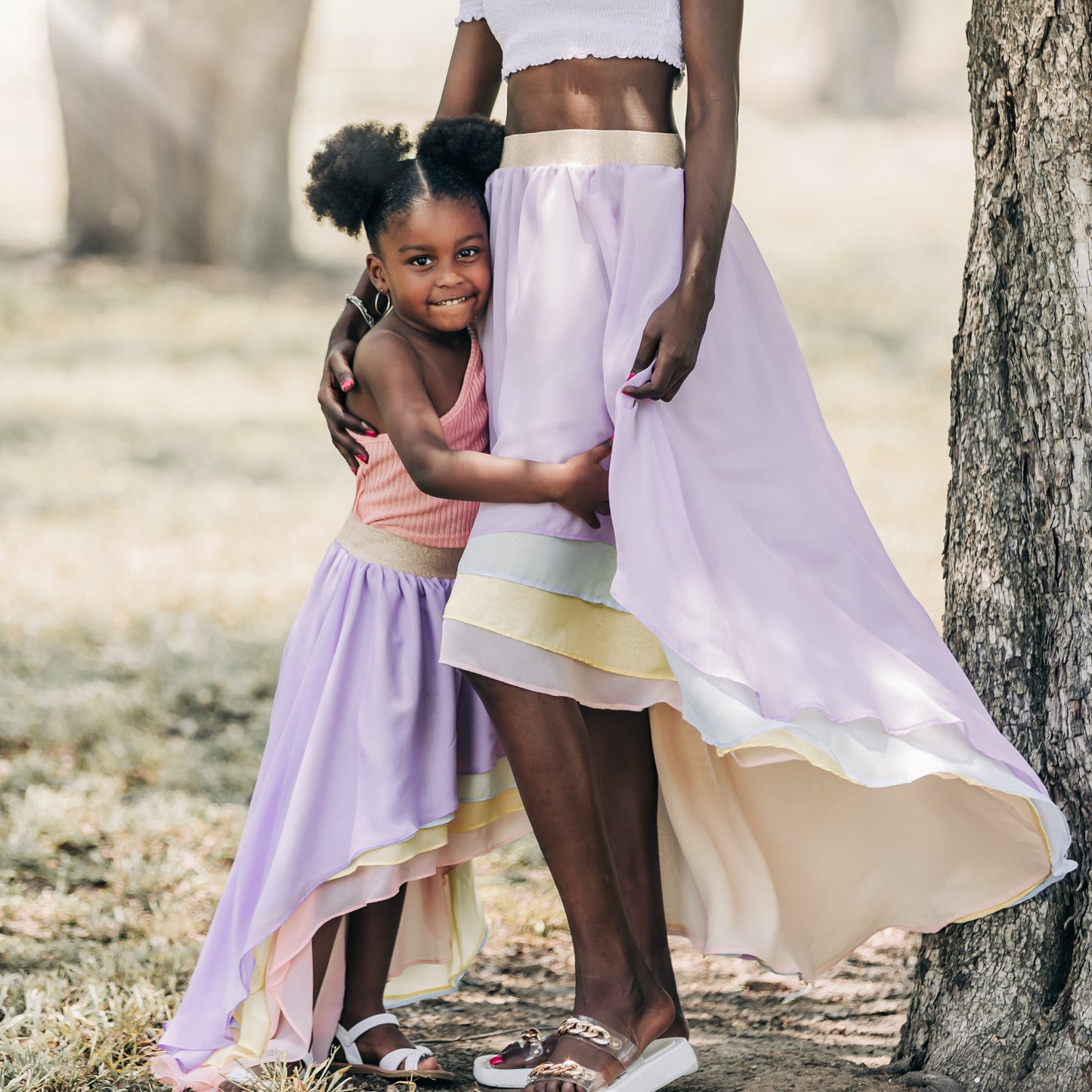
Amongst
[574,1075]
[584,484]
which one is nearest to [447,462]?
[584,484]

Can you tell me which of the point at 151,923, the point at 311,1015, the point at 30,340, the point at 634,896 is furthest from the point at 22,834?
the point at 30,340

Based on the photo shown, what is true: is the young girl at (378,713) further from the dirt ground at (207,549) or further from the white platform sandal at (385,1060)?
the dirt ground at (207,549)

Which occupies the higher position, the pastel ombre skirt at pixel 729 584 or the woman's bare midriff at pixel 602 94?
the woman's bare midriff at pixel 602 94

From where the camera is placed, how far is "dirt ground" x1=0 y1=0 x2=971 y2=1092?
123 inches

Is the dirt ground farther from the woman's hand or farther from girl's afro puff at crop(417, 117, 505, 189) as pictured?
girl's afro puff at crop(417, 117, 505, 189)

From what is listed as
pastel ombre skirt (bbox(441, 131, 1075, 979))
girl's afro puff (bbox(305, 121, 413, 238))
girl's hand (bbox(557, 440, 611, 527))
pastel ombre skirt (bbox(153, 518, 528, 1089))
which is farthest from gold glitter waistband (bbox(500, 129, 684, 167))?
pastel ombre skirt (bbox(153, 518, 528, 1089))

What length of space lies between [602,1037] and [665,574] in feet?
2.35

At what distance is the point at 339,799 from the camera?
2.56m

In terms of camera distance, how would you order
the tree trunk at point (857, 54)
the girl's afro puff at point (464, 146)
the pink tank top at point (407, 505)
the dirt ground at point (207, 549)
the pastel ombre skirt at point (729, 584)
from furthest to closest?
the tree trunk at point (857, 54) → the dirt ground at point (207, 549) → the pink tank top at point (407, 505) → the girl's afro puff at point (464, 146) → the pastel ombre skirt at point (729, 584)

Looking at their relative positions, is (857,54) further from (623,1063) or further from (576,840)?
(623,1063)

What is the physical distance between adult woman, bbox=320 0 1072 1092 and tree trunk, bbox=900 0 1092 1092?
0.18 meters

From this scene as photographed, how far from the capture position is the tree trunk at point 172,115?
502 inches

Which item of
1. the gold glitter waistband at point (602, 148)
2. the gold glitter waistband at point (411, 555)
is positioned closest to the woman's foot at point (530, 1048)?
the gold glitter waistband at point (411, 555)

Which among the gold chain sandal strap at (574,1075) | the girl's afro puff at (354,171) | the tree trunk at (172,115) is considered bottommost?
the gold chain sandal strap at (574,1075)
